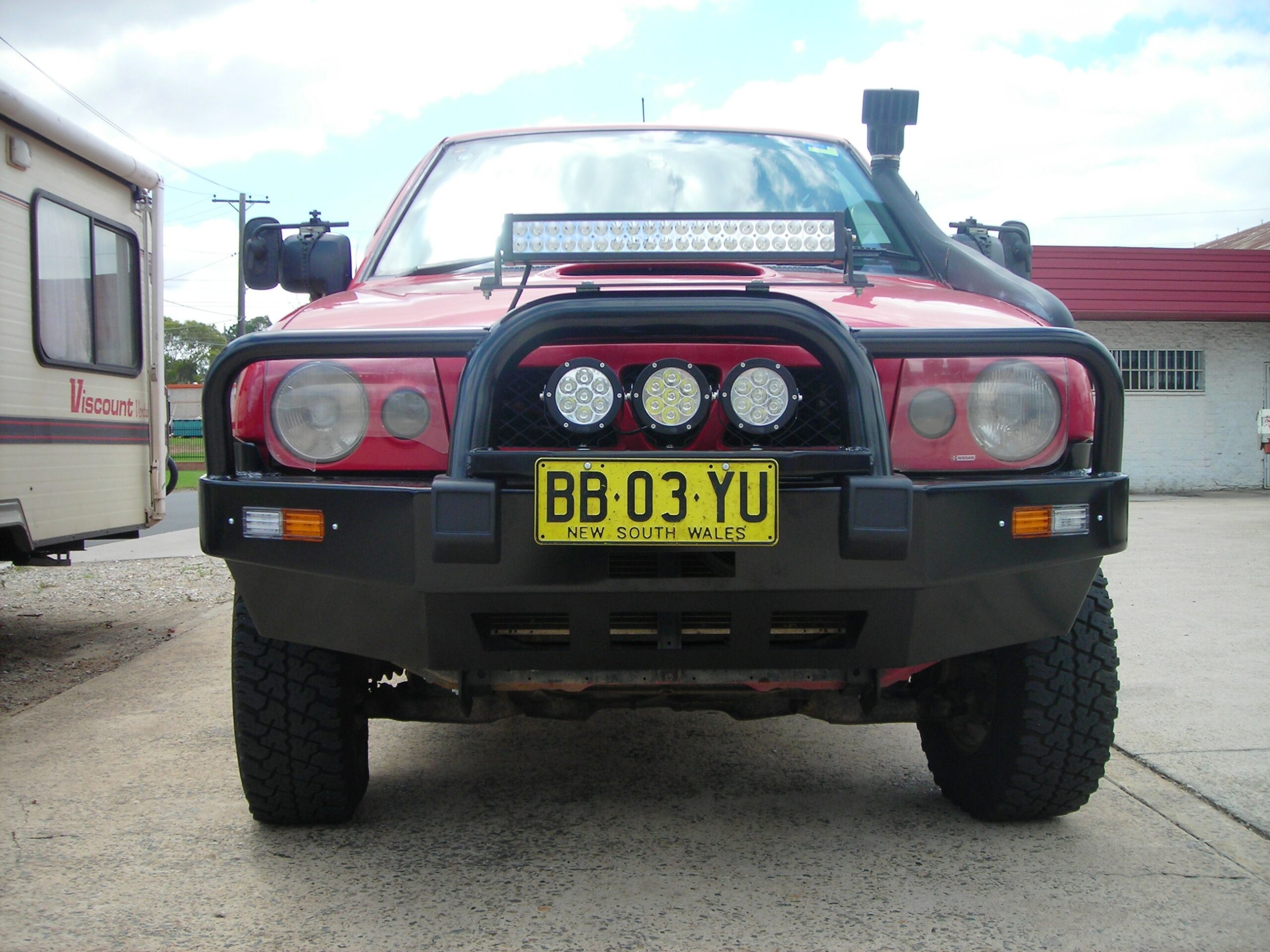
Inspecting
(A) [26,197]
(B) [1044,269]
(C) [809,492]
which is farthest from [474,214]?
(B) [1044,269]

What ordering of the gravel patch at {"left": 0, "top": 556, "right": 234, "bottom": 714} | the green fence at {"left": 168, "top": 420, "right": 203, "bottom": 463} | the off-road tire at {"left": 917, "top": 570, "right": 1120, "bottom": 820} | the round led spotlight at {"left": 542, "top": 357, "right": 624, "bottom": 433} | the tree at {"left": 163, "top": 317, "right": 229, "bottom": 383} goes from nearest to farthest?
the round led spotlight at {"left": 542, "top": 357, "right": 624, "bottom": 433} < the off-road tire at {"left": 917, "top": 570, "right": 1120, "bottom": 820} < the gravel patch at {"left": 0, "top": 556, "right": 234, "bottom": 714} < the green fence at {"left": 168, "top": 420, "right": 203, "bottom": 463} < the tree at {"left": 163, "top": 317, "right": 229, "bottom": 383}

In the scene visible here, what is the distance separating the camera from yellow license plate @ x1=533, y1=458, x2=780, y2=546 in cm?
206

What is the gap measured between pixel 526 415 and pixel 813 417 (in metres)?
0.57

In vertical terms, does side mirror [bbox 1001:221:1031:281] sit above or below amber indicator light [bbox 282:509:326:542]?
above

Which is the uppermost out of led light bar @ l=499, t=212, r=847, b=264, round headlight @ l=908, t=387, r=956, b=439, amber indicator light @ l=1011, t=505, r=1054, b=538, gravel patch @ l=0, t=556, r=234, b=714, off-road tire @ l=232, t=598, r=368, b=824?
led light bar @ l=499, t=212, r=847, b=264

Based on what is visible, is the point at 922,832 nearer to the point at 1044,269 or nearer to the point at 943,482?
the point at 943,482

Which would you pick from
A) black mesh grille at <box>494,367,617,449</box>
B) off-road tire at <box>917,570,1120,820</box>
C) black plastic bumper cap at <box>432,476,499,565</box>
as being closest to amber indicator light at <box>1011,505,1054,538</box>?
off-road tire at <box>917,570,1120,820</box>

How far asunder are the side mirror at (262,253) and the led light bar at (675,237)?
3.66 feet

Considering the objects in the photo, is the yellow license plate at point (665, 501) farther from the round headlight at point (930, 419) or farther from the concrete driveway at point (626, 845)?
the concrete driveway at point (626, 845)

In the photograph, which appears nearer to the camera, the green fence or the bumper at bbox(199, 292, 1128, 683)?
the bumper at bbox(199, 292, 1128, 683)

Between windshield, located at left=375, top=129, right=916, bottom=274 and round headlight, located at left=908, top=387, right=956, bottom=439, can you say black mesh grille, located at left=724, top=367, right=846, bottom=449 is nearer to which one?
round headlight, located at left=908, top=387, right=956, bottom=439

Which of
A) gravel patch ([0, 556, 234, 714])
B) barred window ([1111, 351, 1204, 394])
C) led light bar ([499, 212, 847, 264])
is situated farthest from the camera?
barred window ([1111, 351, 1204, 394])

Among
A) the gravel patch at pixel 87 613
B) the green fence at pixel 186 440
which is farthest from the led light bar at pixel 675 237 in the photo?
the green fence at pixel 186 440

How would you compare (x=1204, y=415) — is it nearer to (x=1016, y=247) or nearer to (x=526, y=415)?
(x=1016, y=247)
